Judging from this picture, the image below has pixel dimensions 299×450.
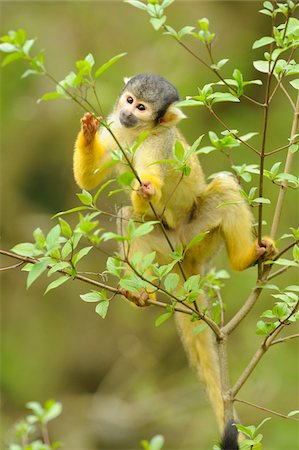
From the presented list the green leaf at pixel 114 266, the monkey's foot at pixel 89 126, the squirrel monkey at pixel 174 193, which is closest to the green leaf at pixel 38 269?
the green leaf at pixel 114 266

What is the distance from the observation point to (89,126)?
2.51 meters

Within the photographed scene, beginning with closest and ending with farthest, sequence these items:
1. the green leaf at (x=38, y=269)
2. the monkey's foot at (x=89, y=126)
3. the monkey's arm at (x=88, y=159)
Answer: the green leaf at (x=38, y=269) < the monkey's foot at (x=89, y=126) < the monkey's arm at (x=88, y=159)

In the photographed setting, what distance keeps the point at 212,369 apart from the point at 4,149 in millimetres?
4188

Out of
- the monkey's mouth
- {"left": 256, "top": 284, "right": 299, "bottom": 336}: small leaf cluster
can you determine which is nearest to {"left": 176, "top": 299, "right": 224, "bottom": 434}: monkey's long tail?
the monkey's mouth

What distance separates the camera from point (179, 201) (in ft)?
9.95

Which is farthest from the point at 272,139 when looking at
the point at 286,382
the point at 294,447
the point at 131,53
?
the point at 294,447

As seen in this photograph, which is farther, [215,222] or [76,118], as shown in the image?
[76,118]

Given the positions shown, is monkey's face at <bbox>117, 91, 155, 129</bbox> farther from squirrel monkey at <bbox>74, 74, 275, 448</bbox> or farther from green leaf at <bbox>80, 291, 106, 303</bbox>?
green leaf at <bbox>80, 291, 106, 303</bbox>

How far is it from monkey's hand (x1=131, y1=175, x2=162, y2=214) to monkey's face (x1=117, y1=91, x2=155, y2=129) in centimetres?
37

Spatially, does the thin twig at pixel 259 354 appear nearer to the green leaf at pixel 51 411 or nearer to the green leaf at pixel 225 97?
the green leaf at pixel 225 97

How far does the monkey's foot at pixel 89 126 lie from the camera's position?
8.11 ft

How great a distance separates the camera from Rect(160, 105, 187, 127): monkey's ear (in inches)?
112

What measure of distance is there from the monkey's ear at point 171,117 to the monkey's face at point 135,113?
0.05m

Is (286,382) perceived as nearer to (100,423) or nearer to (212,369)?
(100,423)
